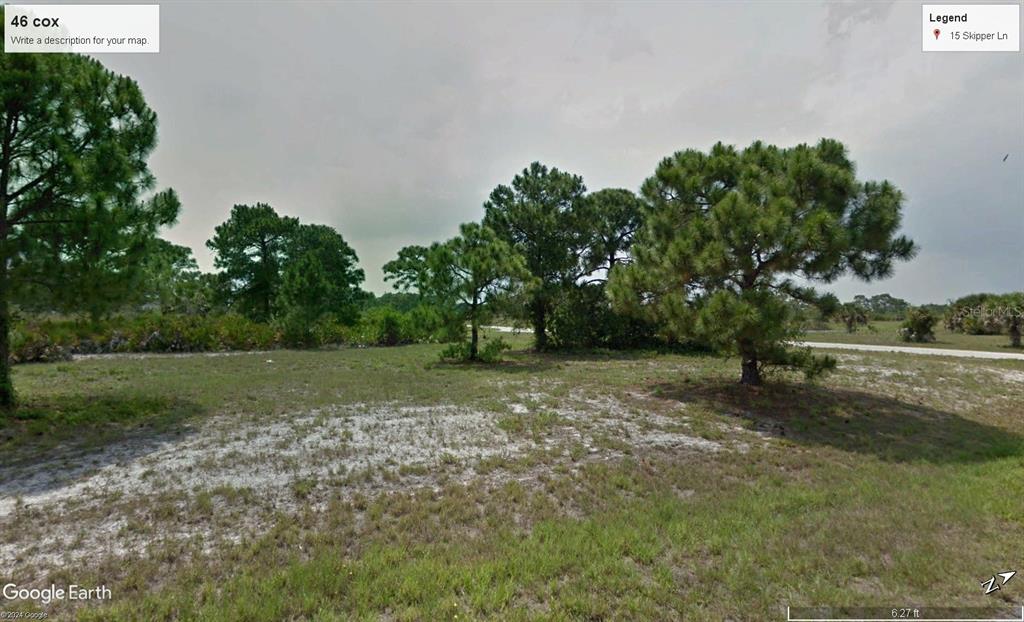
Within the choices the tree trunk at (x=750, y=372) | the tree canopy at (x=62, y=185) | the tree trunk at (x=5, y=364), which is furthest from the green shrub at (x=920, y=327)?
the tree trunk at (x=5, y=364)

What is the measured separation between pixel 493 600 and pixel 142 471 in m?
4.98

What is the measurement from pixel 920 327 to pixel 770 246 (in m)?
30.0

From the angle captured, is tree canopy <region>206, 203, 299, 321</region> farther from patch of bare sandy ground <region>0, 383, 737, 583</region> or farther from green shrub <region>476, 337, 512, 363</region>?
patch of bare sandy ground <region>0, 383, 737, 583</region>

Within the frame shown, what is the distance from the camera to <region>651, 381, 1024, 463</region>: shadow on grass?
21.2 feet

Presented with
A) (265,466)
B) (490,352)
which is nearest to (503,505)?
(265,466)

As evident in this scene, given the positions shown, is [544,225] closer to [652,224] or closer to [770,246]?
[652,224]

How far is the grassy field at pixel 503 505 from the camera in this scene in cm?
287

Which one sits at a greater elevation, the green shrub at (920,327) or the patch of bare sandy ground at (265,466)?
the green shrub at (920,327)

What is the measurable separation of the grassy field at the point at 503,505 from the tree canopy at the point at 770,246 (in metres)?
1.87

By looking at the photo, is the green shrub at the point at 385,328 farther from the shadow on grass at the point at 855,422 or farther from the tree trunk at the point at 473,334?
the shadow on grass at the point at 855,422

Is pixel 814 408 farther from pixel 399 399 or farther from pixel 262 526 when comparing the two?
pixel 262 526

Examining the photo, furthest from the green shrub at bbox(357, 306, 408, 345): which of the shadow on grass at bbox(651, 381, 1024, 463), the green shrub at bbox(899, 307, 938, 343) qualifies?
the green shrub at bbox(899, 307, 938, 343)

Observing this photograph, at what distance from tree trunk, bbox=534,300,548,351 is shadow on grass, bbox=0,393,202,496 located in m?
15.2

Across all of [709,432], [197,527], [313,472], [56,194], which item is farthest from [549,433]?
[56,194]
